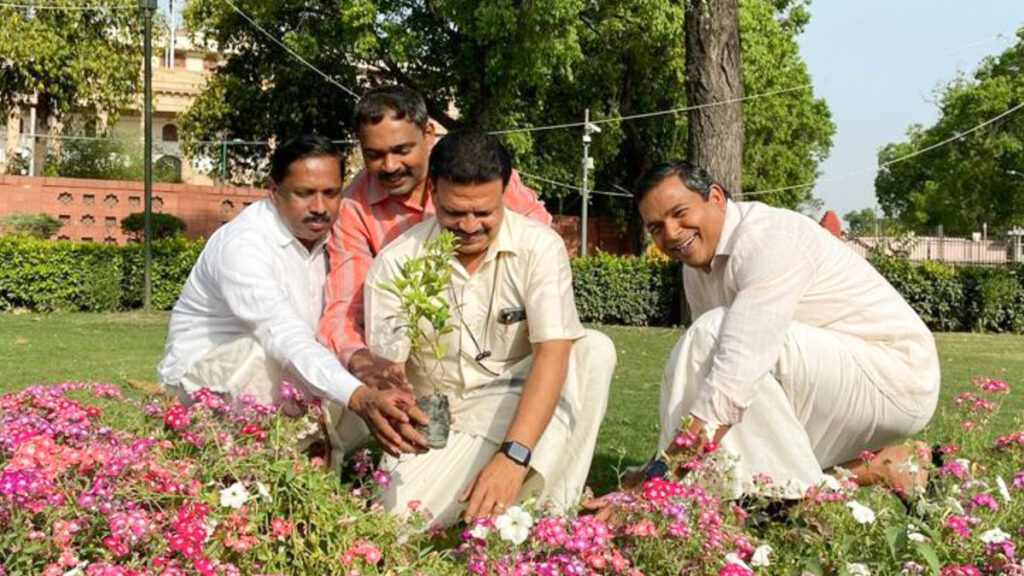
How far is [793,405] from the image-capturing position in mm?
3441

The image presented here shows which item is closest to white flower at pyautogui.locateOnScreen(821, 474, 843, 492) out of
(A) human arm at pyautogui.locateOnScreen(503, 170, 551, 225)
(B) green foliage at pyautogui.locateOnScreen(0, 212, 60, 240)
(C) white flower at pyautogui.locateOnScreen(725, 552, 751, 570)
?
(C) white flower at pyautogui.locateOnScreen(725, 552, 751, 570)

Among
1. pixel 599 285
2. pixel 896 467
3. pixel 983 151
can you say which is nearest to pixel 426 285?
pixel 896 467

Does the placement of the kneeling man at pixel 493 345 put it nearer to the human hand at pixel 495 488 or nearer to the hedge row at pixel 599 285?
the human hand at pixel 495 488

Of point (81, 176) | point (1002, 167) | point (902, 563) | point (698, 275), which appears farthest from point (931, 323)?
point (1002, 167)

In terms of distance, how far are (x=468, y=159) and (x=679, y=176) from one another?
2.29 feet

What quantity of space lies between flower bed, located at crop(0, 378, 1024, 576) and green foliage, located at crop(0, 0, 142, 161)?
28484 millimetres

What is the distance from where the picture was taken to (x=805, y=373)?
338 centimetres

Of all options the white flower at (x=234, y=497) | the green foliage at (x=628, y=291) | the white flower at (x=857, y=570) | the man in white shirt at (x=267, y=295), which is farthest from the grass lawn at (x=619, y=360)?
the white flower at (x=857, y=570)

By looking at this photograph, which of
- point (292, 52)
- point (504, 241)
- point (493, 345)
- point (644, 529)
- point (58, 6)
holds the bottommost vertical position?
point (644, 529)

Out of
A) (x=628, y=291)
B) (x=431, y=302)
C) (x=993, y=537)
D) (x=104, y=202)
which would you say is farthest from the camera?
(x=104, y=202)

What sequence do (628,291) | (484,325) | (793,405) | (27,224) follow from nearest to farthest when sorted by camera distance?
(793,405), (484,325), (628,291), (27,224)

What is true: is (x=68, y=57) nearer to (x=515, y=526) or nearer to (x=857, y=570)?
(x=515, y=526)

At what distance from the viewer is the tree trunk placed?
12.6m

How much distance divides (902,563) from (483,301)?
1616 millimetres
